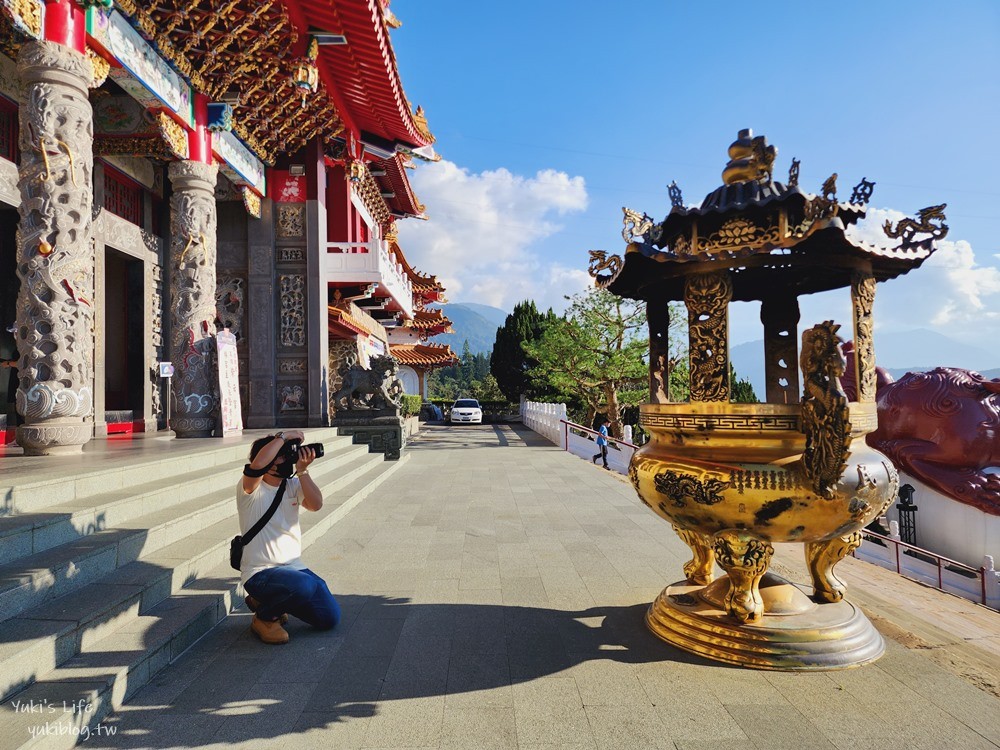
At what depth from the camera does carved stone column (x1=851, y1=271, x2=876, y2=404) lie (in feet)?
Answer: 10.7

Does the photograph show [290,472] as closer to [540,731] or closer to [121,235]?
[540,731]

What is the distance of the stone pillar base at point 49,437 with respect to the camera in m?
5.07

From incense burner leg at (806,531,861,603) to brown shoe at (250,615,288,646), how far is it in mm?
2952

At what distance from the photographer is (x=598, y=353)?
61.3ft

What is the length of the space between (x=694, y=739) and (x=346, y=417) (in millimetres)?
10305

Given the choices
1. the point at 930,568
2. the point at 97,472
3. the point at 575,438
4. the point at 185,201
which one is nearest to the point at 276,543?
the point at 97,472

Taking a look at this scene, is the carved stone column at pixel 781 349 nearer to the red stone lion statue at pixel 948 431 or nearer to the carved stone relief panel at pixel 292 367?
the red stone lion statue at pixel 948 431

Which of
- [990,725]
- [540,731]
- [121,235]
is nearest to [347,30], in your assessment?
[121,235]

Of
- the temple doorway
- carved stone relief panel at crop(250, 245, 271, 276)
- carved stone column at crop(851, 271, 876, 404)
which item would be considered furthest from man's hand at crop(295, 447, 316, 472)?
carved stone relief panel at crop(250, 245, 271, 276)

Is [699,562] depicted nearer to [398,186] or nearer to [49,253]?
[49,253]

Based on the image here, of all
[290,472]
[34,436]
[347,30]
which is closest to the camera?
[290,472]

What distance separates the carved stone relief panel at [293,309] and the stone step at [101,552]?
6367 mm

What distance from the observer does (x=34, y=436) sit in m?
5.07

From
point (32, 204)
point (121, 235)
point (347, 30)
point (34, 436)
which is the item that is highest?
point (347, 30)
